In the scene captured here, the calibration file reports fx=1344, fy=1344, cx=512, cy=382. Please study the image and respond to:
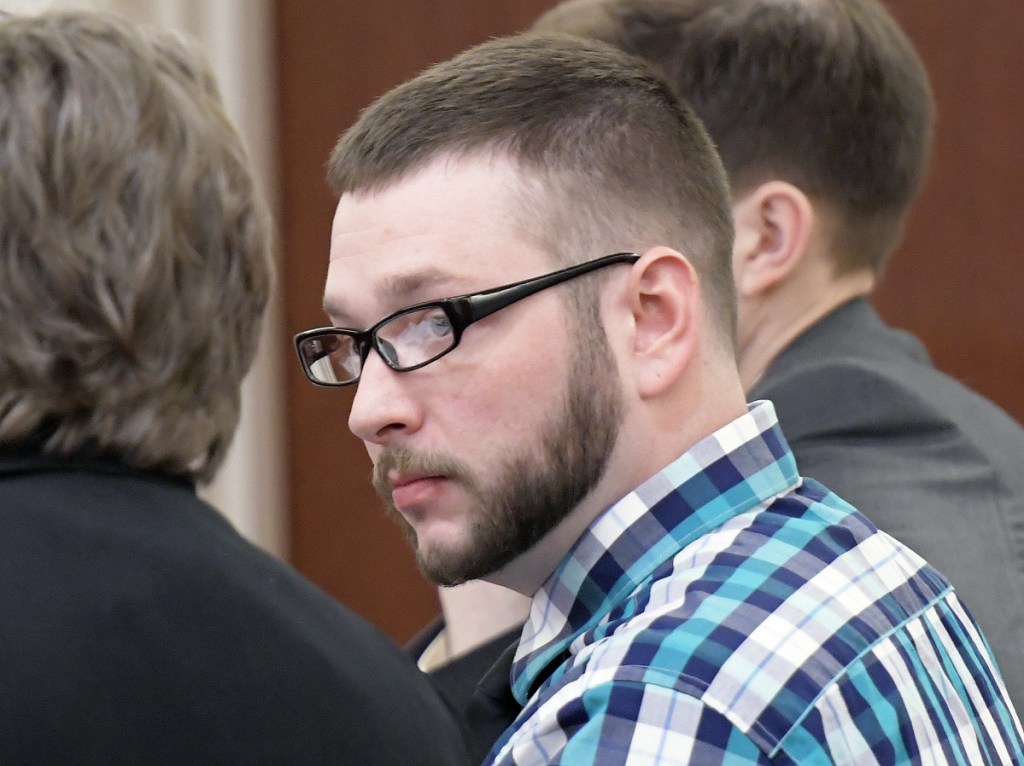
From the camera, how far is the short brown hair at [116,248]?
89 cm

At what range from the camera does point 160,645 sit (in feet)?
2.70

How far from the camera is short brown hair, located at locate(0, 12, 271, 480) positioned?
0.89 meters

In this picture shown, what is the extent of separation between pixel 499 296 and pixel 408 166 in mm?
117

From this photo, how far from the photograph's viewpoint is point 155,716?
82cm

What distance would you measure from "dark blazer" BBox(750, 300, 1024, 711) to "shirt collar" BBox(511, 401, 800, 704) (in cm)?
34

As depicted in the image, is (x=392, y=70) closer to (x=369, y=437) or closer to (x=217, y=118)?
(x=217, y=118)

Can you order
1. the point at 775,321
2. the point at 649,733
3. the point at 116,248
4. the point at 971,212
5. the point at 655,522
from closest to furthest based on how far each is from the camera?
the point at 649,733 → the point at 655,522 → the point at 116,248 → the point at 775,321 → the point at 971,212

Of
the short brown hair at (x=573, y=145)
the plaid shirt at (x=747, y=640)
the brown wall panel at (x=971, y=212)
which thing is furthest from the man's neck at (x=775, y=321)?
the brown wall panel at (x=971, y=212)

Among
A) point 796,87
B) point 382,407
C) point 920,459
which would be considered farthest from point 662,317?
point 796,87

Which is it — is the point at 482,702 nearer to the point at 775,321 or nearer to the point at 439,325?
the point at 439,325

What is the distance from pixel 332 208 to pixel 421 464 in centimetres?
166

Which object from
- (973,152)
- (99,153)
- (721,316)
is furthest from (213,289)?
(973,152)

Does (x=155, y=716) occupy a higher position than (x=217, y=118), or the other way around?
(x=217, y=118)

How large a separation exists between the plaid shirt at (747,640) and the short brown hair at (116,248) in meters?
0.30
